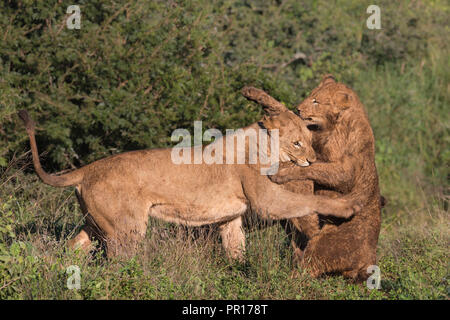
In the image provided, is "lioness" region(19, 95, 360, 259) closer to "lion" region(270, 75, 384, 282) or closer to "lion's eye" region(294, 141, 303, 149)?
"lion's eye" region(294, 141, 303, 149)

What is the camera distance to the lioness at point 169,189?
515 cm

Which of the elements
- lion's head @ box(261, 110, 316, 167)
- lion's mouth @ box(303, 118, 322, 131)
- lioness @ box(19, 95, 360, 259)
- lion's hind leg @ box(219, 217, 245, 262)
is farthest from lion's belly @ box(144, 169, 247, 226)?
lion's mouth @ box(303, 118, 322, 131)

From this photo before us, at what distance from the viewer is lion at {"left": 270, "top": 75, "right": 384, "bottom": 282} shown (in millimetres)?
4770

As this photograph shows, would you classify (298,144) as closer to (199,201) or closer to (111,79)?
(199,201)

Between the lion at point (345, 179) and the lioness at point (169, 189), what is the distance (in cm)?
27

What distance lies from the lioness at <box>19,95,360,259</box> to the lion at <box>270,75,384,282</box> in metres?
0.27

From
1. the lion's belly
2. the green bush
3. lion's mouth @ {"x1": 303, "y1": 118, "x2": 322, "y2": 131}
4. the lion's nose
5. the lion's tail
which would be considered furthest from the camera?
the green bush

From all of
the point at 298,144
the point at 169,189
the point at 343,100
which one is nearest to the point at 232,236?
the point at 169,189

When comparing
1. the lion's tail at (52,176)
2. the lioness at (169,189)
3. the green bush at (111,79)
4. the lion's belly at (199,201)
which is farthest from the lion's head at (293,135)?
the green bush at (111,79)

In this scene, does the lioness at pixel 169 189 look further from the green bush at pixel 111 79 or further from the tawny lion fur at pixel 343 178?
the green bush at pixel 111 79

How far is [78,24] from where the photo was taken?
8047 mm

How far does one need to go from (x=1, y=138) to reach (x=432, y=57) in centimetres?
801

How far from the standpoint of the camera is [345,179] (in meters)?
4.75
